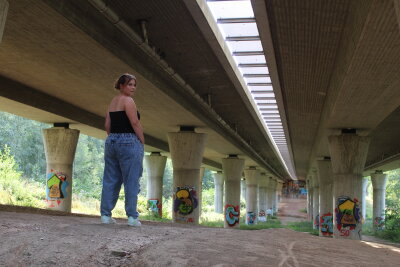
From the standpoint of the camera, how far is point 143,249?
627 cm

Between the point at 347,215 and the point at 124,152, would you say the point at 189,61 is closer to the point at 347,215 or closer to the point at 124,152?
the point at 124,152

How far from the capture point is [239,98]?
2439 cm

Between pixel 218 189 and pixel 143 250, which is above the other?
pixel 218 189

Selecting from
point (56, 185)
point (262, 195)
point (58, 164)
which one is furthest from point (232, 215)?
point (262, 195)

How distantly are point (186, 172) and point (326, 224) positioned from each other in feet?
60.7

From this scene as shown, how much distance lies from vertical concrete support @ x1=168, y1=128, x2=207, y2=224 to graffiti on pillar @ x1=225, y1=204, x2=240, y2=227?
58.1 ft

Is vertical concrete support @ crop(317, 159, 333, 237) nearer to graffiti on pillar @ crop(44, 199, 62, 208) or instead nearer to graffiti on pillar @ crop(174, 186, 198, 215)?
graffiti on pillar @ crop(174, 186, 198, 215)

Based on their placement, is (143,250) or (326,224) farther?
(326,224)

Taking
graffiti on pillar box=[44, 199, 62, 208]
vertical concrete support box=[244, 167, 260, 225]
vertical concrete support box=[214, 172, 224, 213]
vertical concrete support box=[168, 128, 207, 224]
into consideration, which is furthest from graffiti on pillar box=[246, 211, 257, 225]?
graffiti on pillar box=[44, 199, 62, 208]

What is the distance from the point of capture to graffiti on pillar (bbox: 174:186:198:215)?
28938mm

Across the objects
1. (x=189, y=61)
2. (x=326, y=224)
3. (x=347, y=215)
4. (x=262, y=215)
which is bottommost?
(x=262, y=215)

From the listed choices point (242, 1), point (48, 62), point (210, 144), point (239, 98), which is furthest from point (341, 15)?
point (210, 144)

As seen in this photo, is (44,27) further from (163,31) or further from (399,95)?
(399,95)

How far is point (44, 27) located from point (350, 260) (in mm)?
9767
